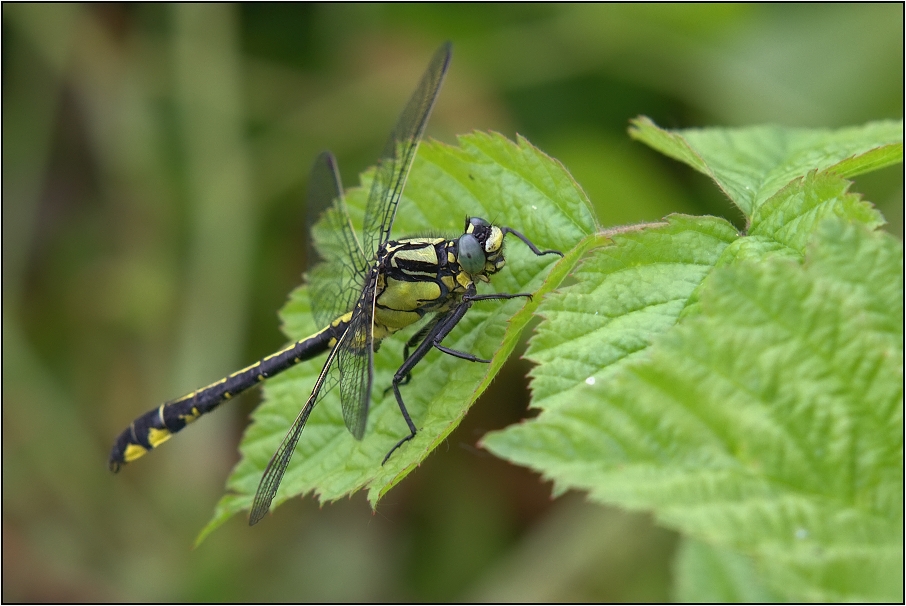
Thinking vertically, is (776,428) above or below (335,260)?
below

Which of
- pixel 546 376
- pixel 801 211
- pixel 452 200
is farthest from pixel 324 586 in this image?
pixel 801 211

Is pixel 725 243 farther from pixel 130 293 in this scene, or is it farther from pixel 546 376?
pixel 130 293

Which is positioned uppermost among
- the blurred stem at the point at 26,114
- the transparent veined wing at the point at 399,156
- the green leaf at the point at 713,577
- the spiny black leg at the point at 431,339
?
the blurred stem at the point at 26,114

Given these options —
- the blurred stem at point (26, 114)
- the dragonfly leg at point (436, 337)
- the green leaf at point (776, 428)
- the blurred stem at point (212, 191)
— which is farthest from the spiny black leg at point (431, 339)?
the blurred stem at point (26, 114)

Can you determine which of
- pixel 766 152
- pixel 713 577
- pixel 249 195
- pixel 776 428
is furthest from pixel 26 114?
pixel 776 428

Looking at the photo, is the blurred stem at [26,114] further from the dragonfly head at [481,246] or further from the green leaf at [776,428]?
the green leaf at [776,428]

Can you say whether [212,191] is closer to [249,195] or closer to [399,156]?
[249,195]

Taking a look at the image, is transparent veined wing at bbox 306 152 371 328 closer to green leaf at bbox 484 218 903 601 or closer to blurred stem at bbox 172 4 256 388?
green leaf at bbox 484 218 903 601
